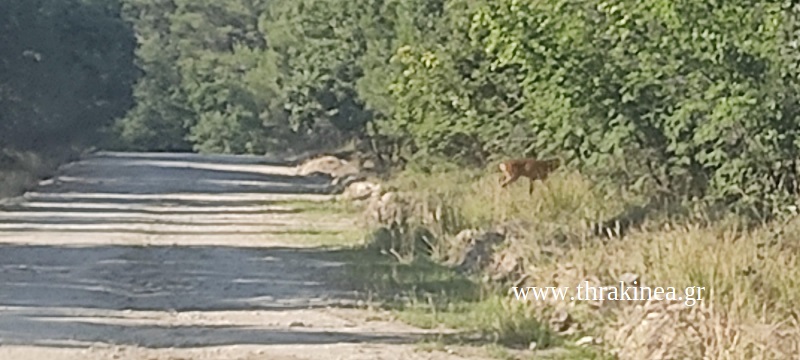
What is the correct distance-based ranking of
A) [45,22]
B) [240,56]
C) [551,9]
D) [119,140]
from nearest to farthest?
[551,9], [45,22], [240,56], [119,140]

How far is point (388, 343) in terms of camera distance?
1454 cm

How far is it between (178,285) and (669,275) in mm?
6286

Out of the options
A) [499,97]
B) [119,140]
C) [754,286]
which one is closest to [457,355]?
[754,286]

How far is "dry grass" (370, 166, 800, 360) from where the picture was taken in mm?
12406

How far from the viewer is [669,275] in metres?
15.4

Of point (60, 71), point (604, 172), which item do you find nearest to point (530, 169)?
point (604, 172)

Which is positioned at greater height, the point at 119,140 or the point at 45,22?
the point at 45,22

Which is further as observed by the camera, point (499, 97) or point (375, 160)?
point (375, 160)

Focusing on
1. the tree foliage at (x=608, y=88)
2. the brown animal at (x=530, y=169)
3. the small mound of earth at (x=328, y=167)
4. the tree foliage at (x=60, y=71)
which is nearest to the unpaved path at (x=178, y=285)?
the tree foliage at (x=608, y=88)

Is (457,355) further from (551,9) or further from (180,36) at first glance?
(180,36)

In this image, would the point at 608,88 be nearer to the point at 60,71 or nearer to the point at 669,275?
the point at 669,275

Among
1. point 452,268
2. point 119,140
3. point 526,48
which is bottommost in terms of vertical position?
point 119,140

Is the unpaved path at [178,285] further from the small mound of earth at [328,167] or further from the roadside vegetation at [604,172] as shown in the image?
the small mound of earth at [328,167]

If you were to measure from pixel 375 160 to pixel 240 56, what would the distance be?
1513 inches
